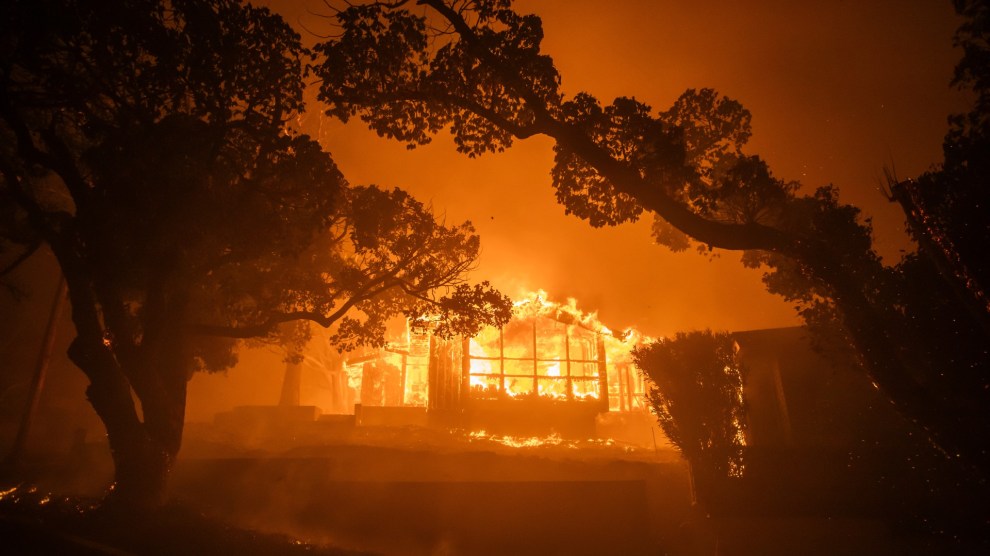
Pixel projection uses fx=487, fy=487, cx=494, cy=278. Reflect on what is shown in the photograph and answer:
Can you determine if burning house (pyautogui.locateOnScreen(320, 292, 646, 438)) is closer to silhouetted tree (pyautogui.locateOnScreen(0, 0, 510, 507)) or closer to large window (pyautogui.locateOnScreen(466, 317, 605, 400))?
large window (pyautogui.locateOnScreen(466, 317, 605, 400))

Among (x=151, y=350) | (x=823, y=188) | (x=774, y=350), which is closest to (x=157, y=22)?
(x=151, y=350)

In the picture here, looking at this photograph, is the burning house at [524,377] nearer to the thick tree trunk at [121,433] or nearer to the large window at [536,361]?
the large window at [536,361]

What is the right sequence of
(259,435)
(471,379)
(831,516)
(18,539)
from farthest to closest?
(471,379) < (259,435) < (831,516) < (18,539)

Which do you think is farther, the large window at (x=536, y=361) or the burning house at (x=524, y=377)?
the large window at (x=536, y=361)

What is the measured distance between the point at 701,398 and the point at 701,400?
0.06 m

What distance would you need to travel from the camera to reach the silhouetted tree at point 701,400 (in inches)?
573

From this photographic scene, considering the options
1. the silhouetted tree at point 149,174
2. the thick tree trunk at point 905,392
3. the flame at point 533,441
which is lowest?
the flame at point 533,441

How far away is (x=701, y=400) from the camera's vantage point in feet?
50.1

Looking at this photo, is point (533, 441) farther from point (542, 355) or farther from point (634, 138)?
point (634, 138)

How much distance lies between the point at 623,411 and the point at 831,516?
18.7 metres

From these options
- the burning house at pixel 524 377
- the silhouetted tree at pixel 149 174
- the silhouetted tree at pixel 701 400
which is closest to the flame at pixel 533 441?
the burning house at pixel 524 377

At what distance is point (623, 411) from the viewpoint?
31.9 meters

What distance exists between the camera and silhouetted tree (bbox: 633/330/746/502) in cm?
1456

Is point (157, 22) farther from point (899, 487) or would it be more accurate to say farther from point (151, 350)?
point (899, 487)
